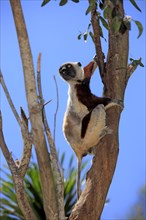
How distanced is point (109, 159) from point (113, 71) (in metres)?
1.25

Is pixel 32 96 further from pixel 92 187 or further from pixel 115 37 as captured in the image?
pixel 115 37

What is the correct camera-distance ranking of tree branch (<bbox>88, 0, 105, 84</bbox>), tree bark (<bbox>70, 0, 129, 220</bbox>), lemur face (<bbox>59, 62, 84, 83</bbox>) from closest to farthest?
tree bark (<bbox>70, 0, 129, 220</bbox>) → tree branch (<bbox>88, 0, 105, 84</bbox>) → lemur face (<bbox>59, 62, 84, 83</bbox>)

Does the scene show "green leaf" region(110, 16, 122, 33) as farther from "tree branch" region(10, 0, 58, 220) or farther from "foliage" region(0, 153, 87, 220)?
"foliage" region(0, 153, 87, 220)

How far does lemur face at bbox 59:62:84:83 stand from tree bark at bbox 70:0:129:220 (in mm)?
1455

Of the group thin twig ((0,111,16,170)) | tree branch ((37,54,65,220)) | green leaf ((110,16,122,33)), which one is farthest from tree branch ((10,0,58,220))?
green leaf ((110,16,122,33))

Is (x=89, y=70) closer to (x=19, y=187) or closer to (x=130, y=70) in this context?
(x=130, y=70)

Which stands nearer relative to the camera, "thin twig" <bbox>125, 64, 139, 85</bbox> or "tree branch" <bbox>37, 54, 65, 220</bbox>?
"tree branch" <bbox>37, 54, 65, 220</bbox>

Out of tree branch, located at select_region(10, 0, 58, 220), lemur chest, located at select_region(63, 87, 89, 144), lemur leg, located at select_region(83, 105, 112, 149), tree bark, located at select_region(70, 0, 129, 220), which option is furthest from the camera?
lemur chest, located at select_region(63, 87, 89, 144)

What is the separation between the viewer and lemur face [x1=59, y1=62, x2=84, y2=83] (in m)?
8.50

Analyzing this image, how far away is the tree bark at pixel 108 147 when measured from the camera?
19.1 feet

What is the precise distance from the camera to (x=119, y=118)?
6730 millimetres

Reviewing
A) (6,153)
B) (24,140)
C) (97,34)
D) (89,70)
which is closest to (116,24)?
(97,34)

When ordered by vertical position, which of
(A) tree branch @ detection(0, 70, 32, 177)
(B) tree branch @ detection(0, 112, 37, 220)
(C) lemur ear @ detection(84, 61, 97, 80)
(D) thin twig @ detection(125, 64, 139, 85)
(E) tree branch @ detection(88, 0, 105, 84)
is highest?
(C) lemur ear @ detection(84, 61, 97, 80)

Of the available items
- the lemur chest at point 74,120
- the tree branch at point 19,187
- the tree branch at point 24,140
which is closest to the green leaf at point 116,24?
the tree branch at point 24,140
